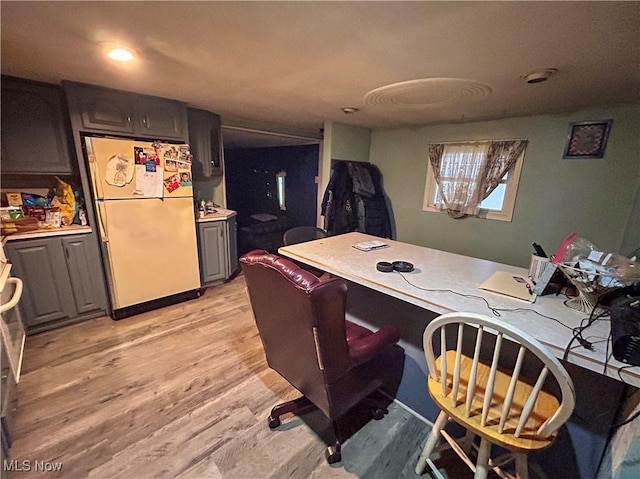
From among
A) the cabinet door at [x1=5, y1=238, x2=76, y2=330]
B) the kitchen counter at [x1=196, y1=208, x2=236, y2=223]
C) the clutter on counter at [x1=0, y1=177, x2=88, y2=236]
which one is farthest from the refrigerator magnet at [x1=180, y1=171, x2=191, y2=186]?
the cabinet door at [x1=5, y1=238, x2=76, y2=330]

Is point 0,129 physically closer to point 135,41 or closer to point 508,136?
point 135,41

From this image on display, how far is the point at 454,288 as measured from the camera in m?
1.34

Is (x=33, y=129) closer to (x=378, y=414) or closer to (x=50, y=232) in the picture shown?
(x=50, y=232)

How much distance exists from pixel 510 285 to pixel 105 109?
3153mm

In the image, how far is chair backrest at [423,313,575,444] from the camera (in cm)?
81

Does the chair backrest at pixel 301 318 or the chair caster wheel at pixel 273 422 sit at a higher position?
the chair backrest at pixel 301 318

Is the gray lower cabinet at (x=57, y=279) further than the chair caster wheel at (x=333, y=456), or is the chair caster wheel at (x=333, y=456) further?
the gray lower cabinet at (x=57, y=279)

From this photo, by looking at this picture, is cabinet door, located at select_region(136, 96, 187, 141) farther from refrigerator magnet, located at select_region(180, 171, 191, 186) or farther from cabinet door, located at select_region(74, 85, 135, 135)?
refrigerator magnet, located at select_region(180, 171, 191, 186)

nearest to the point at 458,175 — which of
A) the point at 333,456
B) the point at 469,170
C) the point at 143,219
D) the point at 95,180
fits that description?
the point at 469,170

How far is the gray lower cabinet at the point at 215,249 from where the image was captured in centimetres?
309

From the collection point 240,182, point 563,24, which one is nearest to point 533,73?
point 563,24

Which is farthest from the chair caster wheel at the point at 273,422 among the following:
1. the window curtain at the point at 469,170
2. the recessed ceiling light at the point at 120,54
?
the window curtain at the point at 469,170

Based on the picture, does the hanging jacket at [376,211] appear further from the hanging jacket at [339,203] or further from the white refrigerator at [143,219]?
the white refrigerator at [143,219]

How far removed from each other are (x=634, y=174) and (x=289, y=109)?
123 inches
